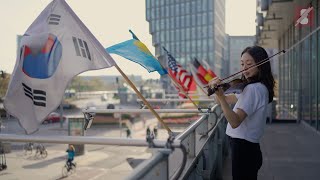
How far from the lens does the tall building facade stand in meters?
88.4

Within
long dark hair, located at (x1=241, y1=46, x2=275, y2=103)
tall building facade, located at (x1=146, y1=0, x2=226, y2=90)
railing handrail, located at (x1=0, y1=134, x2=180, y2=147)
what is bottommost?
railing handrail, located at (x1=0, y1=134, x2=180, y2=147)

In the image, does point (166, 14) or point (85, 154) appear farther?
point (166, 14)

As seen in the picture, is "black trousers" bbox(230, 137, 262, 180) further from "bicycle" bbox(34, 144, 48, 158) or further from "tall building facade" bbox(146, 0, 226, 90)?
"tall building facade" bbox(146, 0, 226, 90)

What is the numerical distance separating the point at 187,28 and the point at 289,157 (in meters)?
86.1

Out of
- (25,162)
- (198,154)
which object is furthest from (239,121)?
(25,162)

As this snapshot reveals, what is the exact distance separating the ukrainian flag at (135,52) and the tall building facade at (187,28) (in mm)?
79744

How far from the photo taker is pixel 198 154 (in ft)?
13.4

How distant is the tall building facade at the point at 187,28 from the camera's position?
290 feet

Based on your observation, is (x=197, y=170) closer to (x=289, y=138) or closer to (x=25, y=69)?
(x=25, y=69)

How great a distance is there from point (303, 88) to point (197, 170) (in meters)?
12.2

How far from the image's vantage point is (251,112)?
302cm

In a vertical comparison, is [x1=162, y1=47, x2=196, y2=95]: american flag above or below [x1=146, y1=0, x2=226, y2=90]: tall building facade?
below

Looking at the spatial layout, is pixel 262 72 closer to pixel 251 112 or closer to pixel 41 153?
pixel 251 112

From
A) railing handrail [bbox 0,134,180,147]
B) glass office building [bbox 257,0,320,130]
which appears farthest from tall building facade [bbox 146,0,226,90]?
railing handrail [bbox 0,134,180,147]
